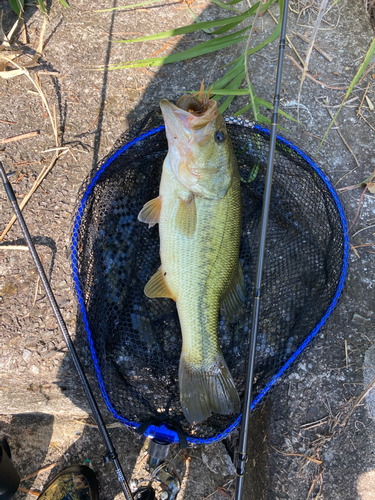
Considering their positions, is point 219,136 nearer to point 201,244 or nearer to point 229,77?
point 201,244

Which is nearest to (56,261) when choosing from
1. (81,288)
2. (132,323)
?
(81,288)

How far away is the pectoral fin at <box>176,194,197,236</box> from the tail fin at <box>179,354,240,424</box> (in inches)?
29.7

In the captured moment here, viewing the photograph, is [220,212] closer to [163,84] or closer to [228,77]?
[228,77]

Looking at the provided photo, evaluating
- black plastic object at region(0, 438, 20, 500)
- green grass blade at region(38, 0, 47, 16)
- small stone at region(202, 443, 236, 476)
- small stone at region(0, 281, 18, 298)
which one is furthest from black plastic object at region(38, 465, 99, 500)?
green grass blade at region(38, 0, 47, 16)

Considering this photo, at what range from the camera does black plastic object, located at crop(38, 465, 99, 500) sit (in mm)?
A: 2262

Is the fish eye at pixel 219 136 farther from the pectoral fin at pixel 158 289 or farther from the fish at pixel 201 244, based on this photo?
the pectoral fin at pixel 158 289

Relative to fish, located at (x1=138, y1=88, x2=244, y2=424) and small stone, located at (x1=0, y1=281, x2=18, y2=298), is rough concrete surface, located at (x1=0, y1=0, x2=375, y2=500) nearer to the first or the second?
small stone, located at (x1=0, y1=281, x2=18, y2=298)

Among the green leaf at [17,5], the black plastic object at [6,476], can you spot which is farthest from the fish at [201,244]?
the green leaf at [17,5]

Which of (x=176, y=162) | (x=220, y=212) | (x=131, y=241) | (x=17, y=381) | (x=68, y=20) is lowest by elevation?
(x=17, y=381)

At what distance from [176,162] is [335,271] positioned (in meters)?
1.15

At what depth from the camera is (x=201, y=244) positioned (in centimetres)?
187

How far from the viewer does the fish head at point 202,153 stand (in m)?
1.79

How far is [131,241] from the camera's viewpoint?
2.18m

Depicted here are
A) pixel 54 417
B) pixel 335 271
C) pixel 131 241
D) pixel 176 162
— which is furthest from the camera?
pixel 54 417
